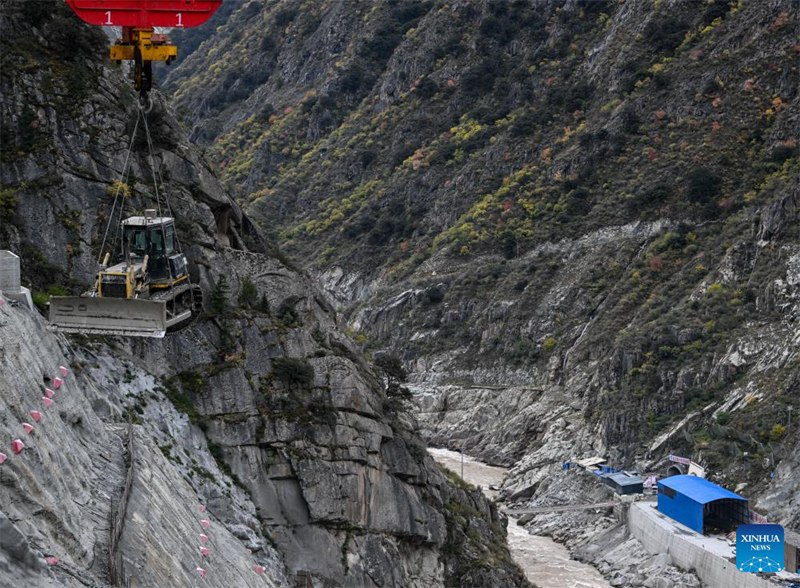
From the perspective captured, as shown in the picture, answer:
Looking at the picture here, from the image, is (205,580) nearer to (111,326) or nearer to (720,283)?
(111,326)

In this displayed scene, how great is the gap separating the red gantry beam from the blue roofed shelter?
55.4 metres

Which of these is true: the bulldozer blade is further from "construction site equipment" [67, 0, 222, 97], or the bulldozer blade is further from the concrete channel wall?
the concrete channel wall

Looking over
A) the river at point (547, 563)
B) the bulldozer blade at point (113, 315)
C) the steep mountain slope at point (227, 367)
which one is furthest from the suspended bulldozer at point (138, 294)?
the river at point (547, 563)

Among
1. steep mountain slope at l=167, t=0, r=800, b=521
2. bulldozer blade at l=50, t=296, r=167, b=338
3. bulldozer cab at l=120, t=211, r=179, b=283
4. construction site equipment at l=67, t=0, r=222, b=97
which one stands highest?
steep mountain slope at l=167, t=0, r=800, b=521

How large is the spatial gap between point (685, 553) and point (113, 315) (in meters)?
50.4

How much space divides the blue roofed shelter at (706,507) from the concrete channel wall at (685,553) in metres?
1.32

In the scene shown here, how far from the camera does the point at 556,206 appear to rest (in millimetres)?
116562

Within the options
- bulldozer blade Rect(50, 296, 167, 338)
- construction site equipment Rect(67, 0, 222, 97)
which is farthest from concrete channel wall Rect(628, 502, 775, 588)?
construction site equipment Rect(67, 0, 222, 97)

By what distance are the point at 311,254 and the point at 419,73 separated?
1008 inches

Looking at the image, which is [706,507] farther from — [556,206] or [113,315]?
[113,315]

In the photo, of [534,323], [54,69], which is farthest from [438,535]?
Result: [534,323]

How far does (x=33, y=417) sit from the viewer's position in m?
23.4

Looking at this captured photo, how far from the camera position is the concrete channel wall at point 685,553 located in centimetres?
6652

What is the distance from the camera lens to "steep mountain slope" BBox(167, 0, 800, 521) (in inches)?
3597
